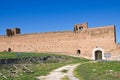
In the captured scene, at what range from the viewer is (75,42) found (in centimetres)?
4000

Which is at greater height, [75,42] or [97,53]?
[75,42]

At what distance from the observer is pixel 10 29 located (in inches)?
1937

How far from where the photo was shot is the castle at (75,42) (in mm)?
36469

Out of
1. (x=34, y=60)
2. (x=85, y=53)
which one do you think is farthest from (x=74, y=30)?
(x=34, y=60)

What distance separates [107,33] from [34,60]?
12.2m

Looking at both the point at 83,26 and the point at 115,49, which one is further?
the point at 83,26

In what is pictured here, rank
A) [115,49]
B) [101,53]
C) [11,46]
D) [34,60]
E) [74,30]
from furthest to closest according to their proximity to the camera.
Result: [11,46] → [74,30] → [101,53] → [115,49] → [34,60]

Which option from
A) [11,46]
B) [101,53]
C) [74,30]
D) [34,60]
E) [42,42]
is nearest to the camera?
[34,60]

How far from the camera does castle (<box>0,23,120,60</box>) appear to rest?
120ft

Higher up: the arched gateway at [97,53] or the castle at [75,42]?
the castle at [75,42]

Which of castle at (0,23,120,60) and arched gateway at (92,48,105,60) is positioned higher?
castle at (0,23,120,60)

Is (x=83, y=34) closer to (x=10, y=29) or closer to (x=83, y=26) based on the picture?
(x=83, y=26)

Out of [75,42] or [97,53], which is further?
[75,42]

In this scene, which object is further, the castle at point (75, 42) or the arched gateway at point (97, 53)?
the arched gateway at point (97, 53)
